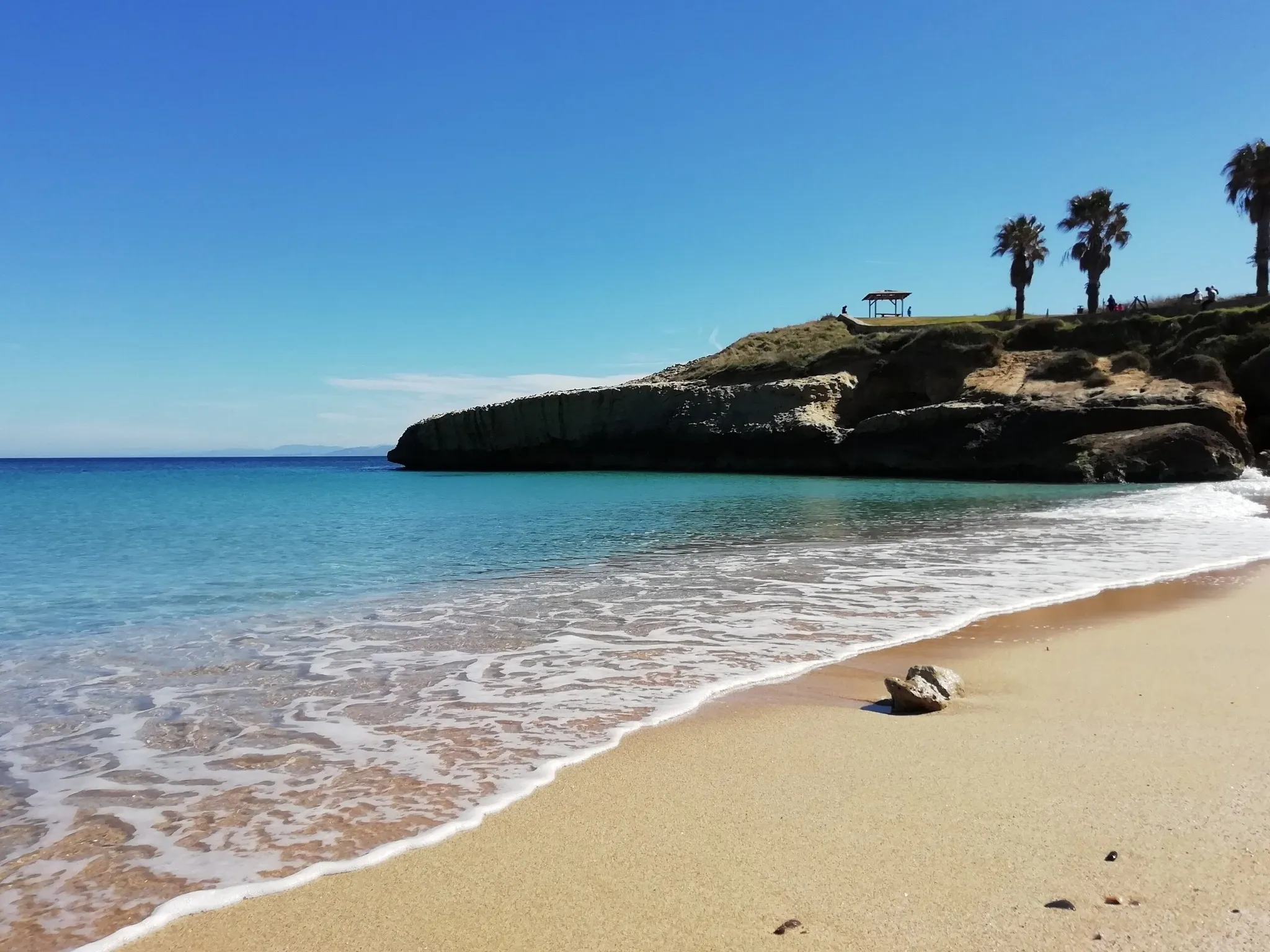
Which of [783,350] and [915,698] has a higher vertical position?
[783,350]

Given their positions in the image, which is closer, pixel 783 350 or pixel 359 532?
pixel 359 532

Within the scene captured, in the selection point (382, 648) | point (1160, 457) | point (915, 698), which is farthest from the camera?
point (1160, 457)

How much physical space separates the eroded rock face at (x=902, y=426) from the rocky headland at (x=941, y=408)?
73 millimetres

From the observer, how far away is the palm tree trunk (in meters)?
41.7

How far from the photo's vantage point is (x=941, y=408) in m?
35.7

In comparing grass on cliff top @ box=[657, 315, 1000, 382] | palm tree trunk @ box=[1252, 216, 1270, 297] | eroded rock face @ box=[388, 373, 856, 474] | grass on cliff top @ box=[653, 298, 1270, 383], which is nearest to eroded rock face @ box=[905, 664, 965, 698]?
eroded rock face @ box=[388, 373, 856, 474]

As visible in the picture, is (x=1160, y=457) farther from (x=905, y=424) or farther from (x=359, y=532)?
(x=359, y=532)

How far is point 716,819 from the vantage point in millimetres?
3529

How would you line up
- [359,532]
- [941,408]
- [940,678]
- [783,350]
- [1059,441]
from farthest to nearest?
[783,350]
[941,408]
[1059,441]
[359,532]
[940,678]

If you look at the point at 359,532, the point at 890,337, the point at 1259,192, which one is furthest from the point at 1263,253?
the point at 359,532

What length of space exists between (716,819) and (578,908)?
2.85ft

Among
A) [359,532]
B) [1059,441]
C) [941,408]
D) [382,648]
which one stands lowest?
[382,648]

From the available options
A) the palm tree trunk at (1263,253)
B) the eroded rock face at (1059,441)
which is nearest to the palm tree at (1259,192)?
the palm tree trunk at (1263,253)

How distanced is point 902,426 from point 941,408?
1.96 meters
